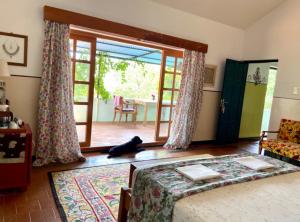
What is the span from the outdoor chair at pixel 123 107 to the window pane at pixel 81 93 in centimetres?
289

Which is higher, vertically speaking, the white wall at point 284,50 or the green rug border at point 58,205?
the white wall at point 284,50

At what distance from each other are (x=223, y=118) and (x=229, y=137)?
1.84 ft

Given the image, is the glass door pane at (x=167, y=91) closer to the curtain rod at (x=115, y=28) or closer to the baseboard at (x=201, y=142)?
the curtain rod at (x=115, y=28)

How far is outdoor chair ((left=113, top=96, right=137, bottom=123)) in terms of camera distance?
669cm

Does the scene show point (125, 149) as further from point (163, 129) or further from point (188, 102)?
point (188, 102)

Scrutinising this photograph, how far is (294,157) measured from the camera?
11.1ft

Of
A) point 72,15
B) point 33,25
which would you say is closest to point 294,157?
point 72,15

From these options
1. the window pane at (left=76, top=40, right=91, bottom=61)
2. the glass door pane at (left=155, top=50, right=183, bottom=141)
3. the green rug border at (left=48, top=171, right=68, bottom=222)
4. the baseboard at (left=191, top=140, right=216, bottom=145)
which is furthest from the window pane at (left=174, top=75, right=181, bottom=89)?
the green rug border at (left=48, top=171, right=68, bottom=222)

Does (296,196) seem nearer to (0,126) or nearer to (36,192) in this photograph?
(36,192)

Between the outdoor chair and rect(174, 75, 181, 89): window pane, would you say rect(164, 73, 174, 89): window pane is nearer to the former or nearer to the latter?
Answer: rect(174, 75, 181, 89): window pane

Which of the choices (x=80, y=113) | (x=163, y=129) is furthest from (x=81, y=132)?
(x=163, y=129)

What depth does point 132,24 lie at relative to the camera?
3818mm

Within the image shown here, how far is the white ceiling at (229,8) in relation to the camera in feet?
13.8

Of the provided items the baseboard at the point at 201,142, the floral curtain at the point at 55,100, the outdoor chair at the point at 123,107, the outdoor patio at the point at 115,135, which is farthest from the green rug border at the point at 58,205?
the outdoor chair at the point at 123,107
